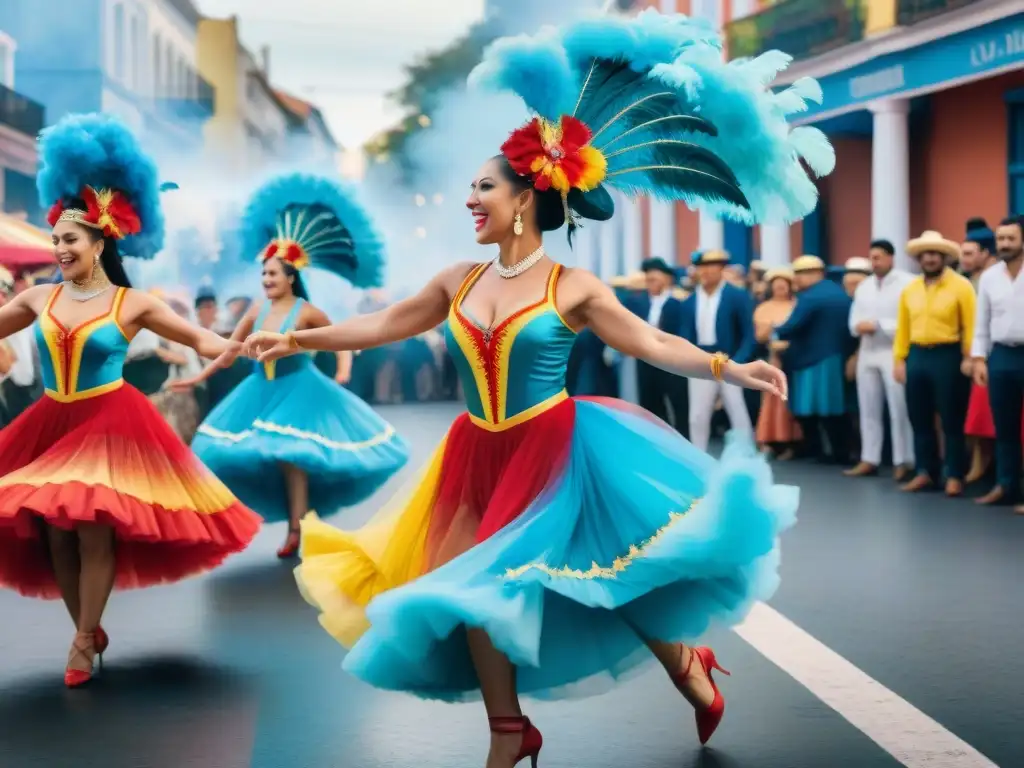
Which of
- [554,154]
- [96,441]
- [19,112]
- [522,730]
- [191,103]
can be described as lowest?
[522,730]

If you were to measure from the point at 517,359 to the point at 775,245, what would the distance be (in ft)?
66.3

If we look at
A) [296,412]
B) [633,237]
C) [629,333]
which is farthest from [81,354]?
[633,237]

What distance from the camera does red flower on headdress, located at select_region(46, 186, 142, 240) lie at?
6816 mm

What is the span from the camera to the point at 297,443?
376 inches

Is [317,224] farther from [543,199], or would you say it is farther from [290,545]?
[543,199]

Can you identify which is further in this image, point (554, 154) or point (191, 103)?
point (191, 103)

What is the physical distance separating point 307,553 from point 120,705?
1203 mm

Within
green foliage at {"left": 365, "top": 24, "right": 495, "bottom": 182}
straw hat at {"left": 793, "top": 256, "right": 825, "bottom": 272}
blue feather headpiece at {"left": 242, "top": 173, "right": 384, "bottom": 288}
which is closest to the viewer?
blue feather headpiece at {"left": 242, "top": 173, "right": 384, "bottom": 288}

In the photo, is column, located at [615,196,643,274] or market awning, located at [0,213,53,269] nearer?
market awning, located at [0,213,53,269]

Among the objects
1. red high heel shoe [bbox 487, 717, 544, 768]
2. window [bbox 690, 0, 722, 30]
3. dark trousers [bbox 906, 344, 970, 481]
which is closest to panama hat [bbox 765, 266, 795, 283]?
dark trousers [bbox 906, 344, 970, 481]

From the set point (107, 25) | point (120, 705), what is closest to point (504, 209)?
point (120, 705)

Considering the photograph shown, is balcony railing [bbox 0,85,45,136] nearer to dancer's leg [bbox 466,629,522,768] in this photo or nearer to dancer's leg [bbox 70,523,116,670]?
dancer's leg [bbox 70,523,116,670]

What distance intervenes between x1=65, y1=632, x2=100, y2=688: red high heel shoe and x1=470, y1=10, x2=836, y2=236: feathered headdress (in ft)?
8.82

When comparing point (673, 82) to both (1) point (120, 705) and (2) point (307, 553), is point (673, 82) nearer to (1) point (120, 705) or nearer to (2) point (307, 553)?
(2) point (307, 553)
